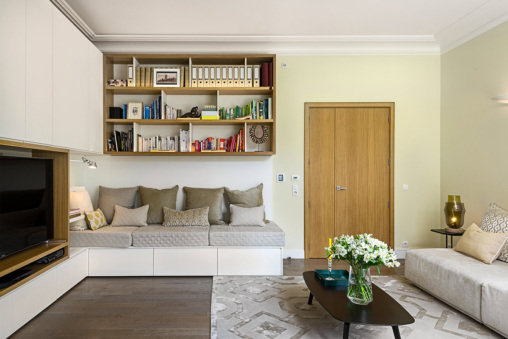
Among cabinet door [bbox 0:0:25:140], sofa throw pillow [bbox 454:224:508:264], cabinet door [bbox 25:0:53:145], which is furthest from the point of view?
sofa throw pillow [bbox 454:224:508:264]

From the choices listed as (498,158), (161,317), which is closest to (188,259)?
(161,317)

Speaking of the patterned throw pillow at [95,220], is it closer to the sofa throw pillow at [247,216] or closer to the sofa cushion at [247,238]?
the sofa cushion at [247,238]

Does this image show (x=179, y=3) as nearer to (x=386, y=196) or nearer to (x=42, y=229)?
(x=42, y=229)

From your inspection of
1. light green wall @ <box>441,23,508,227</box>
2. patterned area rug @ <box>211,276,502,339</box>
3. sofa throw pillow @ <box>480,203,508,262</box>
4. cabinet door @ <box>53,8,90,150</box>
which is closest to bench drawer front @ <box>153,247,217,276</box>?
patterned area rug @ <box>211,276,502,339</box>

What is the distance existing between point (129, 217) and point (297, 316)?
2.40m

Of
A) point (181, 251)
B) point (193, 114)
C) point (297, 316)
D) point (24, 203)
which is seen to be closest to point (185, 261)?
point (181, 251)

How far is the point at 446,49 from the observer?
443 centimetres

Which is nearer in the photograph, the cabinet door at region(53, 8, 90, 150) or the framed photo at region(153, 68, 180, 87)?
the cabinet door at region(53, 8, 90, 150)

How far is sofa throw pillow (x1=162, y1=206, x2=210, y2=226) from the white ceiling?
7.37 ft

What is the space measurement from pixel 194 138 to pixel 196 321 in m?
2.54

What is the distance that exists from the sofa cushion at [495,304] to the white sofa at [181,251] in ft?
6.43

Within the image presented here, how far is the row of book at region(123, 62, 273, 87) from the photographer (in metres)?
Answer: 4.30

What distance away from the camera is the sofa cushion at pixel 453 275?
8.54 ft

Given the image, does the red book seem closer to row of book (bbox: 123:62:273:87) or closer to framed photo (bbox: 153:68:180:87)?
row of book (bbox: 123:62:273:87)
